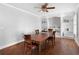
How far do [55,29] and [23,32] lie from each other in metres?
0.63

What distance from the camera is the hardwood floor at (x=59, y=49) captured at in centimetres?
219

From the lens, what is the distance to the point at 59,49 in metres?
2.22

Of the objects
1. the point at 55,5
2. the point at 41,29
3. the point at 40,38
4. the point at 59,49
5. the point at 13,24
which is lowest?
the point at 59,49

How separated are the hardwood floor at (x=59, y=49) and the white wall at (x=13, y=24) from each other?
0.48 feet

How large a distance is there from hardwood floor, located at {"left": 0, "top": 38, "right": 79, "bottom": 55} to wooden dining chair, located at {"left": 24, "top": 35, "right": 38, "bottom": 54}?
8cm

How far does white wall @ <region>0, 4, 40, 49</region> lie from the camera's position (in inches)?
84.1

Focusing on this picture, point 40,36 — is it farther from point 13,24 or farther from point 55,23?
point 13,24

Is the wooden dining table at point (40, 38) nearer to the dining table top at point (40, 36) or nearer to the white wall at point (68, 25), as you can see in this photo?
the dining table top at point (40, 36)

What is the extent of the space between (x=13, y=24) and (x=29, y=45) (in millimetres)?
512

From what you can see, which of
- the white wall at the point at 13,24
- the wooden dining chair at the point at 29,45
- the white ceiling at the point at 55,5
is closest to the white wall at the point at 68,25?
the white ceiling at the point at 55,5

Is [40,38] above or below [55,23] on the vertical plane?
below

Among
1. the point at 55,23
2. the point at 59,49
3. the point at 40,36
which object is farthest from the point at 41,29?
the point at 59,49

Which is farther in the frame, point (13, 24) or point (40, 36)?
point (40, 36)

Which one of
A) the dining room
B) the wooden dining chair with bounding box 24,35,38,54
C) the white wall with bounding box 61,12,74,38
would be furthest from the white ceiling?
the wooden dining chair with bounding box 24,35,38,54
